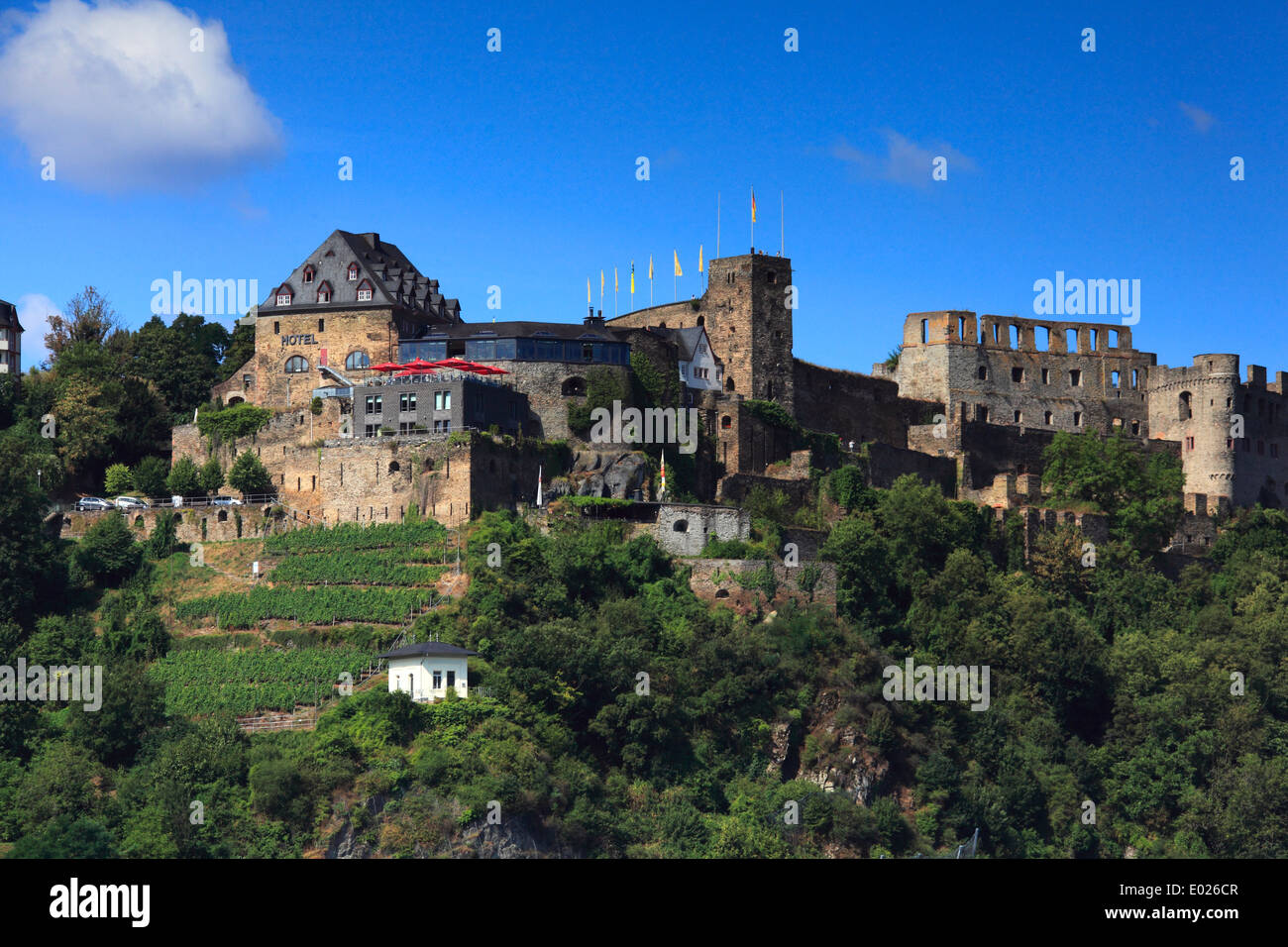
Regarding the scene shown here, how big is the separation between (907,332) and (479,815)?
1705 inches

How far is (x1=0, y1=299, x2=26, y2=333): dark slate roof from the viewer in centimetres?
9862

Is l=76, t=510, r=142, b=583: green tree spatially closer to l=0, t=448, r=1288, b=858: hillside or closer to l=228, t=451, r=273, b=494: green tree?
l=0, t=448, r=1288, b=858: hillside

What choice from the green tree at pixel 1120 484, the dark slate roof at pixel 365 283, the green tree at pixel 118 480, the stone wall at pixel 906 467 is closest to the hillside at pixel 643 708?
the green tree at pixel 1120 484

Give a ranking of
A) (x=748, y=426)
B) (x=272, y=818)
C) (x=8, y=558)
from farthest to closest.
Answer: (x=748, y=426), (x=8, y=558), (x=272, y=818)

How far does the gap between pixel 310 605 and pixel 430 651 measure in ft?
25.4

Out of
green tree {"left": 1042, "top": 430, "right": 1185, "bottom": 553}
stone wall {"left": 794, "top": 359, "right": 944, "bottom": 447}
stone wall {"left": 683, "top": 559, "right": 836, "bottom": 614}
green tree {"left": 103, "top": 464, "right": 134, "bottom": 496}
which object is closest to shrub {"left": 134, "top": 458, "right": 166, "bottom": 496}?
green tree {"left": 103, "top": 464, "right": 134, "bottom": 496}

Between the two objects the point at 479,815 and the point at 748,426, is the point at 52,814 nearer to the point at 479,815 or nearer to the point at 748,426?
the point at 479,815

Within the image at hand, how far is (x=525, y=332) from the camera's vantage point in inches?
2896

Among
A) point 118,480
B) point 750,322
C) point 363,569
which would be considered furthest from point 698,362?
point 118,480

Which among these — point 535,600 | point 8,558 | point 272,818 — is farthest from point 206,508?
point 272,818

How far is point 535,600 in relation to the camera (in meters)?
60.2

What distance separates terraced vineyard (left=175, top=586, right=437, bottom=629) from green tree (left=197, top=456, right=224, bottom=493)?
7721 millimetres

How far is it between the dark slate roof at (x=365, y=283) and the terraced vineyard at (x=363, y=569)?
49.7 feet

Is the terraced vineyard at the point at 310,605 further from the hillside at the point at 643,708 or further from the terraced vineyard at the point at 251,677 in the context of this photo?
the terraced vineyard at the point at 251,677
